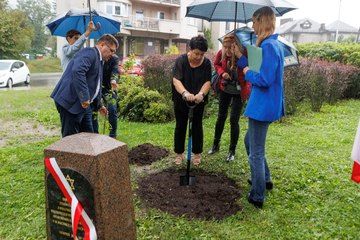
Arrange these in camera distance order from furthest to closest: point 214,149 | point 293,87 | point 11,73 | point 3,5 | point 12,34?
point 3,5, point 12,34, point 11,73, point 293,87, point 214,149

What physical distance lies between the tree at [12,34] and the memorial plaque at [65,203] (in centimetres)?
2814

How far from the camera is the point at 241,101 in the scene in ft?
16.1

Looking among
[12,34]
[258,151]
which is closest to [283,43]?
[258,151]

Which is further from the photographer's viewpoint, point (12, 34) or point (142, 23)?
point (142, 23)

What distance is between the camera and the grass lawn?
340cm

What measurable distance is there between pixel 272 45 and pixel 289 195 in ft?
5.95

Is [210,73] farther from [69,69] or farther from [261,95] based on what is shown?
[69,69]

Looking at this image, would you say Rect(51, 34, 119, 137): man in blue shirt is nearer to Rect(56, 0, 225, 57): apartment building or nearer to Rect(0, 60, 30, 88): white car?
Rect(0, 60, 30, 88): white car

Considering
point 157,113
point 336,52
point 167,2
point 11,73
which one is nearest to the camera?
point 157,113

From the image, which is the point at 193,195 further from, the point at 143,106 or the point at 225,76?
the point at 143,106

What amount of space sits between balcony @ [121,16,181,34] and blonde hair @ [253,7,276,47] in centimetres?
3060

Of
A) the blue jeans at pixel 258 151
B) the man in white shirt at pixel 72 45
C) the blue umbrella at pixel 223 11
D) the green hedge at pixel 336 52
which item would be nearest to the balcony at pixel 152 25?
the green hedge at pixel 336 52

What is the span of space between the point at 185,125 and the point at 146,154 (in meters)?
0.97

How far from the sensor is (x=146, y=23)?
34062 millimetres
